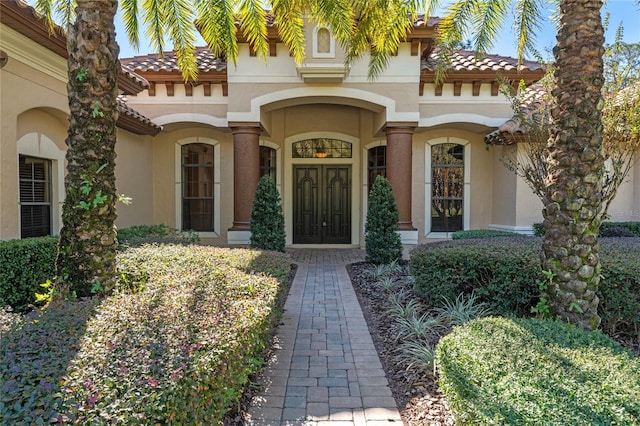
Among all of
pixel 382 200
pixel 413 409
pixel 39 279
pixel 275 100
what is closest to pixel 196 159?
pixel 275 100

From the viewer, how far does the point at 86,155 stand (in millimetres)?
3914

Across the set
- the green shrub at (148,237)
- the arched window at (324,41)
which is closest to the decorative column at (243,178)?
the green shrub at (148,237)

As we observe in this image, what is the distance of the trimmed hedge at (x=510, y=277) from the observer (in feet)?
15.1

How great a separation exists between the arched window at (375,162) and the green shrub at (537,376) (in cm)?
962

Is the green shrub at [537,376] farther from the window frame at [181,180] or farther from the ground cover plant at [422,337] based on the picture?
the window frame at [181,180]

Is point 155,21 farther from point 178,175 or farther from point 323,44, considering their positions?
point 178,175

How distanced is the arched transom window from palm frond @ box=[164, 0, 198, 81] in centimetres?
586

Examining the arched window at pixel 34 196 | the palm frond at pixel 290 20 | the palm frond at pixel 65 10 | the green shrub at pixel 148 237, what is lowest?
the green shrub at pixel 148 237

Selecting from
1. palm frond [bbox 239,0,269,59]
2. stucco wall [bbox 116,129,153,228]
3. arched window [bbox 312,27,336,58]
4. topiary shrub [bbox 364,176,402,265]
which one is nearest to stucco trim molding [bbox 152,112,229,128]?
stucco wall [bbox 116,129,153,228]

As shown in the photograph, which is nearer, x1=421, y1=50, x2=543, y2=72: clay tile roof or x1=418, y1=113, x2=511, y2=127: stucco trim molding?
x1=421, y1=50, x2=543, y2=72: clay tile roof

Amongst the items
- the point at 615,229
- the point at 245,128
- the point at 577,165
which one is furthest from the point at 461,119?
the point at 577,165

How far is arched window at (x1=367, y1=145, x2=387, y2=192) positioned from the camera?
40.9 feet

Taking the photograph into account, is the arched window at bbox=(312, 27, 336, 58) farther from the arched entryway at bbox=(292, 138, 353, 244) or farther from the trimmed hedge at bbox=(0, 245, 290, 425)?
Result: the trimmed hedge at bbox=(0, 245, 290, 425)

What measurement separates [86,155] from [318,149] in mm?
9518
